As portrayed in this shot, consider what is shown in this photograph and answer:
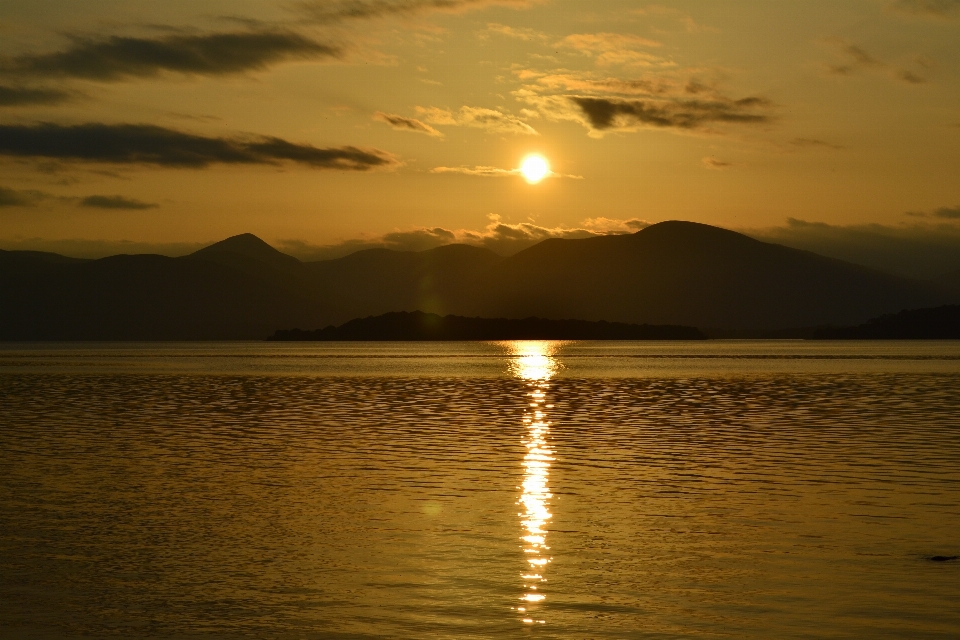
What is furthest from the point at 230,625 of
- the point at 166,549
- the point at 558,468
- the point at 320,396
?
the point at 320,396

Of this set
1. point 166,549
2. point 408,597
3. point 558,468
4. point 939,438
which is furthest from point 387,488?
point 939,438

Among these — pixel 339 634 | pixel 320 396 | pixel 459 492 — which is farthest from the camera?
pixel 320 396

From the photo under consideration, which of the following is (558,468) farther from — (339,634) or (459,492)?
(339,634)

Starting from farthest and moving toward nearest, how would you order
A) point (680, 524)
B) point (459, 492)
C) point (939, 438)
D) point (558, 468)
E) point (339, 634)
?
point (939, 438) → point (558, 468) → point (459, 492) → point (680, 524) → point (339, 634)

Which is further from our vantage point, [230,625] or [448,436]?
[448,436]

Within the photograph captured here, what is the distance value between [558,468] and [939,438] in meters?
19.0

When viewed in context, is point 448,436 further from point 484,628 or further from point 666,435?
point 484,628

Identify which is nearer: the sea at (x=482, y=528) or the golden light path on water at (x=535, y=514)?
the sea at (x=482, y=528)

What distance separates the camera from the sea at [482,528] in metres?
17.5

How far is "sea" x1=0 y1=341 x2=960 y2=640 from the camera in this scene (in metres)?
17.5

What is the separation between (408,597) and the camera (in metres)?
18.6

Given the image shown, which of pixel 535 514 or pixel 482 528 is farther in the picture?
pixel 535 514

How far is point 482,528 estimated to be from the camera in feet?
80.9

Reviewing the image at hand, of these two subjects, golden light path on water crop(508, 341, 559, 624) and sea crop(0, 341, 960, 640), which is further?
golden light path on water crop(508, 341, 559, 624)
